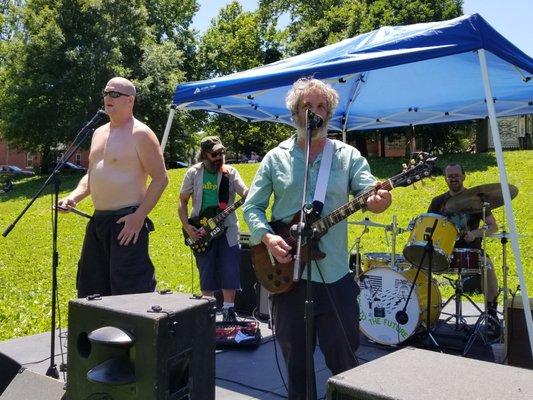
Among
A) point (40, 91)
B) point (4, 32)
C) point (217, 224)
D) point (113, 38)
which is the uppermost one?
point (4, 32)

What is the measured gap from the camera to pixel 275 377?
3.87 m

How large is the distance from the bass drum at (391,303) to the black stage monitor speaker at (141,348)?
2.58m

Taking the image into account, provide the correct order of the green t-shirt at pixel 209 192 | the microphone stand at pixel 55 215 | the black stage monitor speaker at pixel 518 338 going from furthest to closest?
the green t-shirt at pixel 209 192 < the black stage monitor speaker at pixel 518 338 < the microphone stand at pixel 55 215

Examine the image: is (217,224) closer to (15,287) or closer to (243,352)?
(243,352)

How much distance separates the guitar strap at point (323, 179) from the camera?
247 centimetres

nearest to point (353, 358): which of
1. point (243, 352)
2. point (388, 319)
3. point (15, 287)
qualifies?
point (243, 352)

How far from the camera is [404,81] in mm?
5906

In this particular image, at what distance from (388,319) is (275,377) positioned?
137 cm

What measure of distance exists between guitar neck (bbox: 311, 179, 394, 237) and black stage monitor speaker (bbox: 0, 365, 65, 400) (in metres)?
1.49

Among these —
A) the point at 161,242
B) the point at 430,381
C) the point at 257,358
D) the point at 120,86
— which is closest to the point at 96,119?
the point at 120,86

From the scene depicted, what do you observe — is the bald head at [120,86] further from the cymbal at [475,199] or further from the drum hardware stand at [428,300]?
the cymbal at [475,199]

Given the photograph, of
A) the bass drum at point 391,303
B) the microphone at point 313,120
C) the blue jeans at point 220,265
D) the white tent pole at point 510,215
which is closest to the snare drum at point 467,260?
the bass drum at point 391,303

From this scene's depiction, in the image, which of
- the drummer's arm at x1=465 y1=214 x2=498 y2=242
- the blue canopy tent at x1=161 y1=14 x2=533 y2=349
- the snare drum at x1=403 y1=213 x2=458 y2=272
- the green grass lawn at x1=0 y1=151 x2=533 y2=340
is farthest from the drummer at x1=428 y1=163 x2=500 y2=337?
the blue canopy tent at x1=161 y1=14 x2=533 y2=349

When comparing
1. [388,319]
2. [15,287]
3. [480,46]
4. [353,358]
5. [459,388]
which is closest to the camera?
[459,388]
